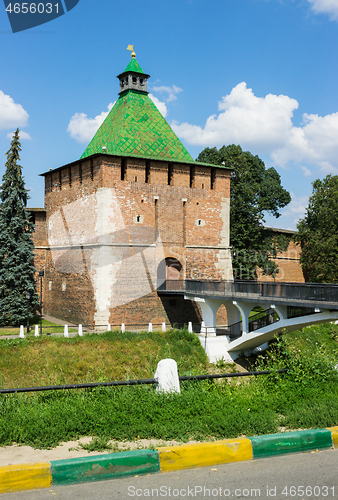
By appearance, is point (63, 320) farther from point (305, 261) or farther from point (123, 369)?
point (305, 261)

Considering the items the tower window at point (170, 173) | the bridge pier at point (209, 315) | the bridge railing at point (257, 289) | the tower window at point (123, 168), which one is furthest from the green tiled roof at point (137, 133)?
the bridge pier at point (209, 315)

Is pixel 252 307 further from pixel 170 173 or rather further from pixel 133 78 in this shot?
pixel 133 78

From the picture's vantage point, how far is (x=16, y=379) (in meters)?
14.7

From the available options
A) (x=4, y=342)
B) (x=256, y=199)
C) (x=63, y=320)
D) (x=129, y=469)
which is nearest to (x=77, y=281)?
Result: (x=63, y=320)

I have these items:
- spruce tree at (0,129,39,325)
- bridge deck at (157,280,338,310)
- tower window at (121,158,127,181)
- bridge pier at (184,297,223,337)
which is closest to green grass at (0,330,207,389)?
bridge pier at (184,297,223,337)

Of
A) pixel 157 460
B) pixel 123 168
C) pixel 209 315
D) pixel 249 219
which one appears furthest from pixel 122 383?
pixel 249 219

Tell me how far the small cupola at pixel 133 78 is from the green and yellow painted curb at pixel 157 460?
893 inches

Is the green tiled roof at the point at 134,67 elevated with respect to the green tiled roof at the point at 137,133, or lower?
elevated

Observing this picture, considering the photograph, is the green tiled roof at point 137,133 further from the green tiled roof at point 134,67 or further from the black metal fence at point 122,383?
the black metal fence at point 122,383

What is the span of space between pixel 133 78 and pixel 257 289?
573 inches

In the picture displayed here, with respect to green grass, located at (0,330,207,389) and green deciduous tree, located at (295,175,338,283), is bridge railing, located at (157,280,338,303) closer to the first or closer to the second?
green grass, located at (0,330,207,389)

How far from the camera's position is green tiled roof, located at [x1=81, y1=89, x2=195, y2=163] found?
21.9m

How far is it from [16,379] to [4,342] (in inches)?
72.4

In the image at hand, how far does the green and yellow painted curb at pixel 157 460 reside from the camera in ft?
11.4
